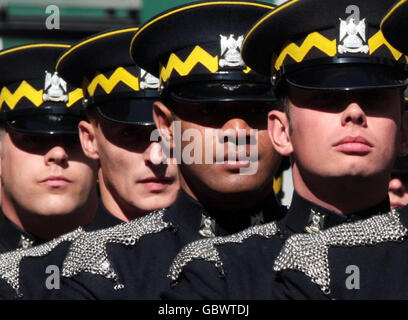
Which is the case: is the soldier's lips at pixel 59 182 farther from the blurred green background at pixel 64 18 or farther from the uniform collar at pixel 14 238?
the blurred green background at pixel 64 18

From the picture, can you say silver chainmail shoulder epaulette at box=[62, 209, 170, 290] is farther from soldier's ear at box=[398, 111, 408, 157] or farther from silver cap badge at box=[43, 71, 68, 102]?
silver cap badge at box=[43, 71, 68, 102]

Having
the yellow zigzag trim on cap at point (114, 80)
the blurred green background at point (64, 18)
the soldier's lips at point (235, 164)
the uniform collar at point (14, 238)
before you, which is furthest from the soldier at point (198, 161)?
the blurred green background at point (64, 18)

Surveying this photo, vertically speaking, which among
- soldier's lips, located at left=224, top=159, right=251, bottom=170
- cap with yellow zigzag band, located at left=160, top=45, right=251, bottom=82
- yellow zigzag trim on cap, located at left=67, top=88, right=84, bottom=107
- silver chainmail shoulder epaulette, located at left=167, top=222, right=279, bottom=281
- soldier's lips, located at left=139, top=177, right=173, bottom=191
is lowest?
silver chainmail shoulder epaulette, located at left=167, top=222, right=279, bottom=281

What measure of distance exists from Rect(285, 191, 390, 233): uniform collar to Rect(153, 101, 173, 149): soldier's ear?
1042 millimetres

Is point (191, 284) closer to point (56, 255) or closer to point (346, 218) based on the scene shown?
point (346, 218)

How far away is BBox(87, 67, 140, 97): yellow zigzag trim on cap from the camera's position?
7340 millimetres

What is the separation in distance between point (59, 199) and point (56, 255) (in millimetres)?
1048

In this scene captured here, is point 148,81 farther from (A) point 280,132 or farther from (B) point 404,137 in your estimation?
(B) point 404,137

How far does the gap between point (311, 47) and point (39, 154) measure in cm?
288

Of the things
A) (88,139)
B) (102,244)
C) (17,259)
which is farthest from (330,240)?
(88,139)

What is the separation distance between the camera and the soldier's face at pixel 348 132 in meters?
5.09

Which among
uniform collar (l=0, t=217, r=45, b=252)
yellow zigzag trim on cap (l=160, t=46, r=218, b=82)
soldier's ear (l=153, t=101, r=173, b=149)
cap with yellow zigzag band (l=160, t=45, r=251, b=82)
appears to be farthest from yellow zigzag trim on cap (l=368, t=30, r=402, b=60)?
uniform collar (l=0, t=217, r=45, b=252)

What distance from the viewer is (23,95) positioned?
8.29 metres

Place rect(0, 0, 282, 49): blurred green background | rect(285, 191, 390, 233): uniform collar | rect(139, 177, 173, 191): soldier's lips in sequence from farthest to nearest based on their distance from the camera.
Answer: rect(0, 0, 282, 49): blurred green background < rect(139, 177, 173, 191): soldier's lips < rect(285, 191, 390, 233): uniform collar
